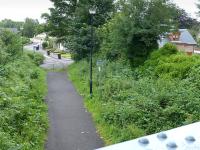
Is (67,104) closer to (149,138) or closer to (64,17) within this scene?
(149,138)

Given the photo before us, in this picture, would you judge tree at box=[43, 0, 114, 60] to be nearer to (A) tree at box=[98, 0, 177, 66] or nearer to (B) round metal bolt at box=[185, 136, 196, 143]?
(A) tree at box=[98, 0, 177, 66]

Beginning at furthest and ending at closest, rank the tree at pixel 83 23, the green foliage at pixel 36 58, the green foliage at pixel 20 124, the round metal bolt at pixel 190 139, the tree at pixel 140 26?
the green foliage at pixel 36 58
the tree at pixel 83 23
the tree at pixel 140 26
the green foliage at pixel 20 124
the round metal bolt at pixel 190 139

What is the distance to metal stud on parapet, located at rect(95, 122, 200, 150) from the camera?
8.63 ft

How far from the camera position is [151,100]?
14.6m

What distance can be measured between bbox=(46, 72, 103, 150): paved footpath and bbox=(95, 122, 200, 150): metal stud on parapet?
9738 mm

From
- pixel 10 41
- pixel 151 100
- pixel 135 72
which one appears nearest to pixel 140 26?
pixel 135 72

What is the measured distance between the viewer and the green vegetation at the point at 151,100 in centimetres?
1320

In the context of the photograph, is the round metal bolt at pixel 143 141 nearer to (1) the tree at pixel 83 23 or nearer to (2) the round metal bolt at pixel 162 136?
(2) the round metal bolt at pixel 162 136

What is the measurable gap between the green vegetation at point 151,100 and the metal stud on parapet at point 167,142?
31.1 feet

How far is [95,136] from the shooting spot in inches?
544

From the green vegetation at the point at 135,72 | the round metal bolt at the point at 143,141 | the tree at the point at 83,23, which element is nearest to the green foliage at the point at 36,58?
the tree at the point at 83,23

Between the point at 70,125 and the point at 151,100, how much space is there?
3539 mm

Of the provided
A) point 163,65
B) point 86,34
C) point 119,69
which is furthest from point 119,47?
point 86,34

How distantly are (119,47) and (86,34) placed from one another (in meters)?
10.5
